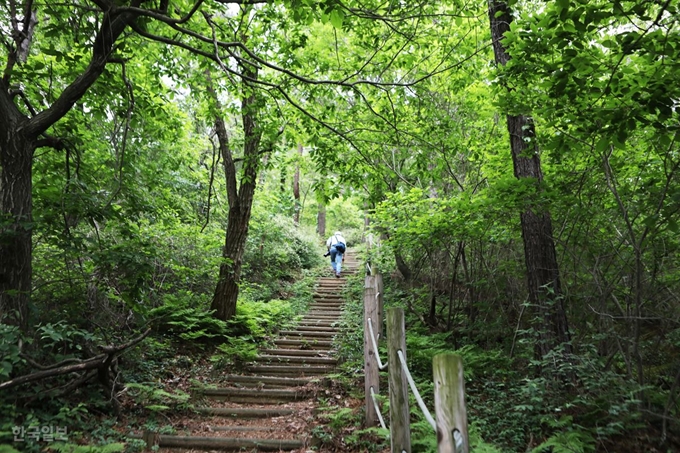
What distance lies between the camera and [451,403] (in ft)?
5.87

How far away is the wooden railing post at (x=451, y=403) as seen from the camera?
177cm

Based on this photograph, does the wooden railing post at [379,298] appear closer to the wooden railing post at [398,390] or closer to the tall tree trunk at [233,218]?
the wooden railing post at [398,390]

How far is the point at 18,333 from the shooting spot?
375cm

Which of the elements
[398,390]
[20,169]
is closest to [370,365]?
[398,390]

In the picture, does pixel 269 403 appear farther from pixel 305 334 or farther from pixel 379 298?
pixel 305 334

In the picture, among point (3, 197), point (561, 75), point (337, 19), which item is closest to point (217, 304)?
point (3, 197)

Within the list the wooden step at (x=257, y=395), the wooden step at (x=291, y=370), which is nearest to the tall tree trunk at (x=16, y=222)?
the wooden step at (x=257, y=395)

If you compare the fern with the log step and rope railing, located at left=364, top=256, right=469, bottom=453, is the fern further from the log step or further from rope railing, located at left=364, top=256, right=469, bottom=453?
the log step

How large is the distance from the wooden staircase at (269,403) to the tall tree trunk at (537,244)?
3.34 meters

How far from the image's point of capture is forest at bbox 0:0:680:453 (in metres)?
3.85

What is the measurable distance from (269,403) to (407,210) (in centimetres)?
400

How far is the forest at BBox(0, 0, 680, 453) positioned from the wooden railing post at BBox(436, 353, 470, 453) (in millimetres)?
2328

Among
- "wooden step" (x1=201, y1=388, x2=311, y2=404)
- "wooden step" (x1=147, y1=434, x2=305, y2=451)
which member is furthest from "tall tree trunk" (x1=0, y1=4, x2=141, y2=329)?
"wooden step" (x1=201, y1=388, x2=311, y2=404)

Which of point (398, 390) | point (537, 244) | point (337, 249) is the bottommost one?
point (398, 390)
